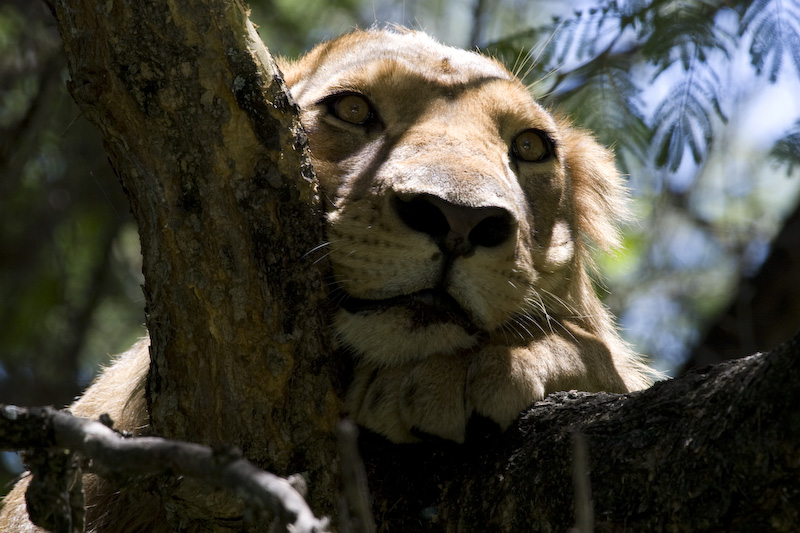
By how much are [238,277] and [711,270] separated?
7224 mm

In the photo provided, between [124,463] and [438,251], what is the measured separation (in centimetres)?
140

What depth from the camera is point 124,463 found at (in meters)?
2.00

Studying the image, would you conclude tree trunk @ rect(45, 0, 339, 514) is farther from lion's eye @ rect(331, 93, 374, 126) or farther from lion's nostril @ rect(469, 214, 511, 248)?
lion's eye @ rect(331, 93, 374, 126)

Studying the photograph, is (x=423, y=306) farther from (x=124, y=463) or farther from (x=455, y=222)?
(x=124, y=463)

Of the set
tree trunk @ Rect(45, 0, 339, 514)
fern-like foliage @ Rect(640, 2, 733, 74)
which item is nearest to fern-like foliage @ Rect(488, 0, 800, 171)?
fern-like foliage @ Rect(640, 2, 733, 74)

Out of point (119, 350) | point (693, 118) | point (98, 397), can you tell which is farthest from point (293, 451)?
point (119, 350)

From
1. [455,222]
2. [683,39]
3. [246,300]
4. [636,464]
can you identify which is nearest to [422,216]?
[455,222]

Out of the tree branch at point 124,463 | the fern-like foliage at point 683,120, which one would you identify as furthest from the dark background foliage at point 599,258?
the tree branch at point 124,463

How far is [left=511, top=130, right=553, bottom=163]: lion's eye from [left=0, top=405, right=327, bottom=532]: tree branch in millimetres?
2559

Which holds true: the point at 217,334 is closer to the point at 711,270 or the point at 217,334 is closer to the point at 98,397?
the point at 98,397

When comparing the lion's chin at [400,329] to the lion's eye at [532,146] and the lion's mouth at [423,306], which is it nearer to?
the lion's mouth at [423,306]

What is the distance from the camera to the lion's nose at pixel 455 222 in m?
3.06

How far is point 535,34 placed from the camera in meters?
5.46

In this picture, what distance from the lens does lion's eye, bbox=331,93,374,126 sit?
396 centimetres
